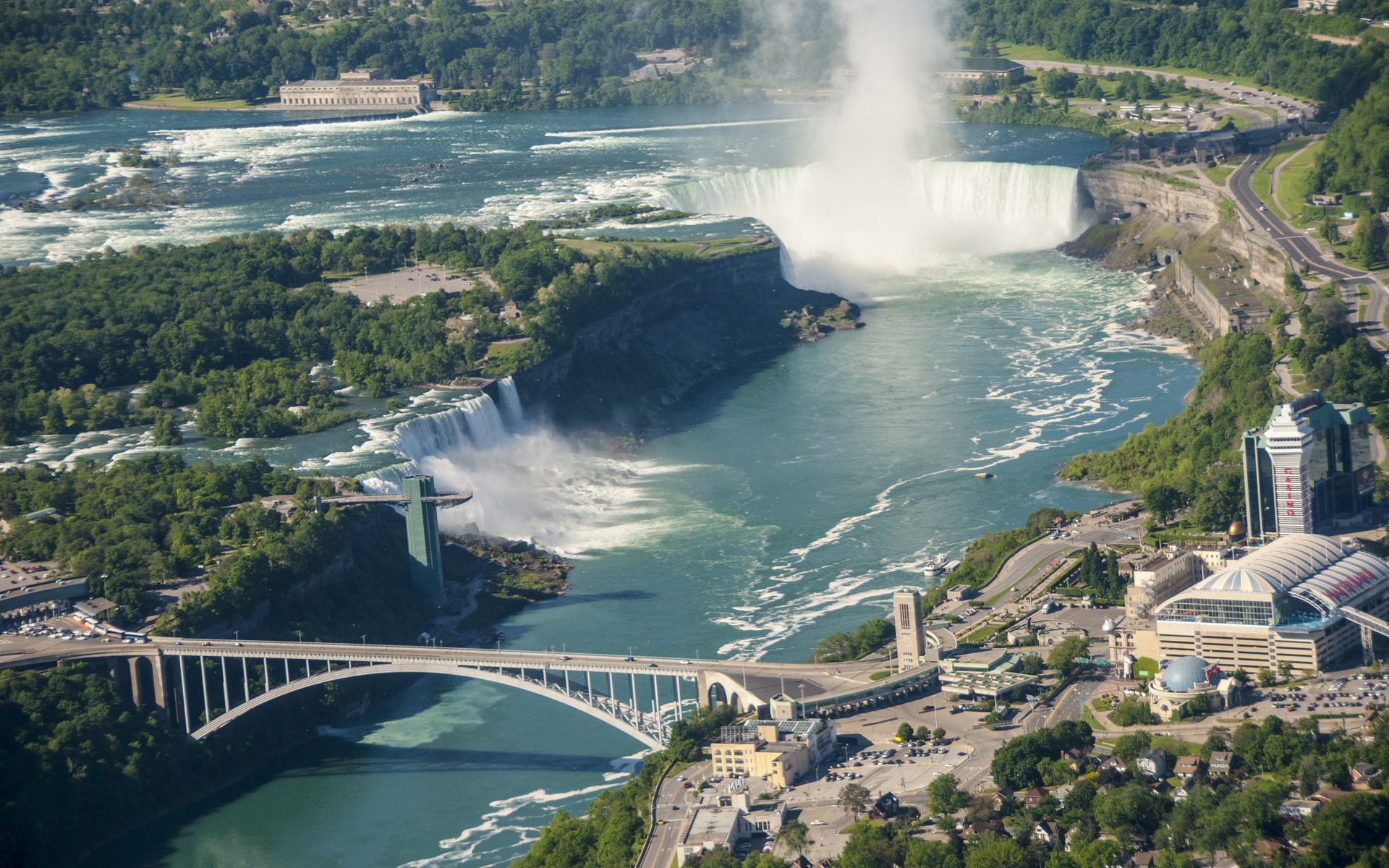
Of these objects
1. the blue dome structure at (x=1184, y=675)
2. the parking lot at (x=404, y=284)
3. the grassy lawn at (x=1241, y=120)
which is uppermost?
the grassy lawn at (x=1241, y=120)

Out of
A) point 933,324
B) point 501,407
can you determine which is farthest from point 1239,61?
point 501,407

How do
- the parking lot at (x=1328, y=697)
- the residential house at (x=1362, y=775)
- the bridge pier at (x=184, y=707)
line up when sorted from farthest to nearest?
the bridge pier at (x=184, y=707), the parking lot at (x=1328, y=697), the residential house at (x=1362, y=775)

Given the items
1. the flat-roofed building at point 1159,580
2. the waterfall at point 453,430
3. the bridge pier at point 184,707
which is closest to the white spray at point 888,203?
the waterfall at point 453,430

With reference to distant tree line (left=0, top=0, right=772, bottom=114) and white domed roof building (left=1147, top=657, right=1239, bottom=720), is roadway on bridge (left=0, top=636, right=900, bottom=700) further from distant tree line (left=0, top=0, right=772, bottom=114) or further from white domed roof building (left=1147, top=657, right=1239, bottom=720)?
distant tree line (left=0, top=0, right=772, bottom=114)

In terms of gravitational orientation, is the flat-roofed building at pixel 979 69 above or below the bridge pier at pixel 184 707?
above

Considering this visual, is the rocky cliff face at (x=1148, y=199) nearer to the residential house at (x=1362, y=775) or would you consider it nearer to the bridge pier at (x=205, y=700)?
the bridge pier at (x=205, y=700)

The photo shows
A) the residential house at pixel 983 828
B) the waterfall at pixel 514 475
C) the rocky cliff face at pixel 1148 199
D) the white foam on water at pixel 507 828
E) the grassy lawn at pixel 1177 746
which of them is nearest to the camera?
the residential house at pixel 983 828
